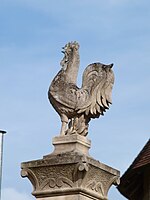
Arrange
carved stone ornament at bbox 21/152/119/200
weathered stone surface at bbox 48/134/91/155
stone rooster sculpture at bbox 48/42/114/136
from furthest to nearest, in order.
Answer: stone rooster sculpture at bbox 48/42/114/136, weathered stone surface at bbox 48/134/91/155, carved stone ornament at bbox 21/152/119/200

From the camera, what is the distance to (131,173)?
85.3 ft

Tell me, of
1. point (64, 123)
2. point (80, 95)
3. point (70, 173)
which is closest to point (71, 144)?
point (64, 123)

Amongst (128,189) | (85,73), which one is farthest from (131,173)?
(85,73)

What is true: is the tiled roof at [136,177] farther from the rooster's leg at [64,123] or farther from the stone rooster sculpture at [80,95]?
the rooster's leg at [64,123]

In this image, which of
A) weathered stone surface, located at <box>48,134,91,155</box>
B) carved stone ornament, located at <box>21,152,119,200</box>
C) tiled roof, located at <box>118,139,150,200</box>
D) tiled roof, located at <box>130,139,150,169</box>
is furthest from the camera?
tiled roof, located at <box>118,139,150,200</box>

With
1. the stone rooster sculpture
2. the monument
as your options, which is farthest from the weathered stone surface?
the stone rooster sculpture

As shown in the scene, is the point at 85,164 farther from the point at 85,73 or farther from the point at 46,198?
the point at 85,73

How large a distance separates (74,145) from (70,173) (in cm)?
47

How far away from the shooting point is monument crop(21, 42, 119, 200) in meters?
12.0

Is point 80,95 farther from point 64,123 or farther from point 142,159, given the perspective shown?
point 142,159

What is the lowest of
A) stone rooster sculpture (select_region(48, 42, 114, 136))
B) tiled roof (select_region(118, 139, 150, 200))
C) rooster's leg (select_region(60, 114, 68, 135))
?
rooster's leg (select_region(60, 114, 68, 135))

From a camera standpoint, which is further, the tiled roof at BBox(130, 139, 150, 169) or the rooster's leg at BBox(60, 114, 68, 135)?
the tiled roof at BBox(130, 139, 150, 169)

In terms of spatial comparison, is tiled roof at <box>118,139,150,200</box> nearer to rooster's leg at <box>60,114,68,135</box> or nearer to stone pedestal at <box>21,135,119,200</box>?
rooster's leg at <box>60,114,68,135</box>

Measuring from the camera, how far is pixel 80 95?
1252 centimetres
